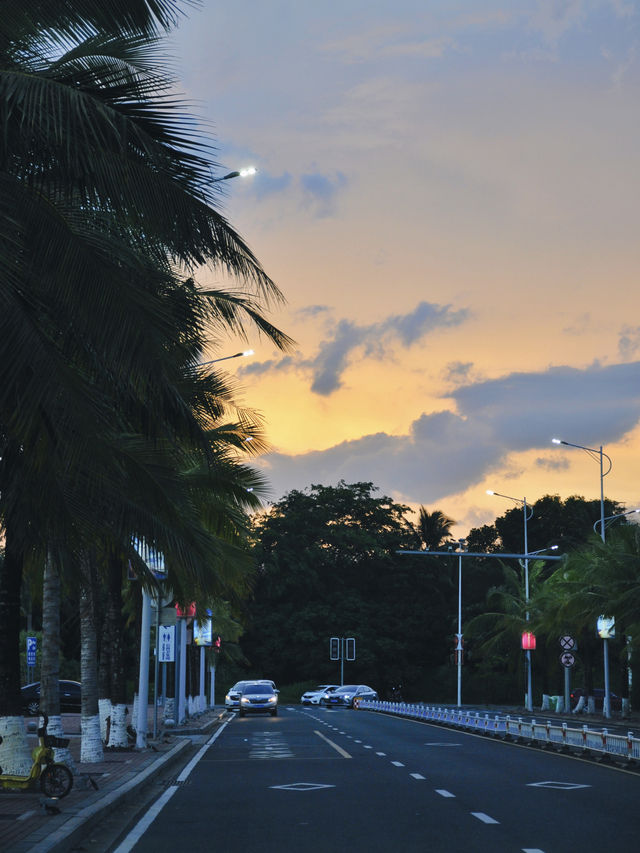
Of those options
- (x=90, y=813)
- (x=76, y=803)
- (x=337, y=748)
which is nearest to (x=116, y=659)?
(x=337, y=748)

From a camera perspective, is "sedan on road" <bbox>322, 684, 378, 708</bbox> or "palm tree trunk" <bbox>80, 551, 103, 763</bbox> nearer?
"palm tree trunk" <bbox>80, 551, 103, 763</bbox>

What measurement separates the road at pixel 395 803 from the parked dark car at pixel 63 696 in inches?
1002

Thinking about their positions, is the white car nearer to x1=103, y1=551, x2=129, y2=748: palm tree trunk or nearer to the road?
the road

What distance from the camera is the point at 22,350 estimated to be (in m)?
10.5

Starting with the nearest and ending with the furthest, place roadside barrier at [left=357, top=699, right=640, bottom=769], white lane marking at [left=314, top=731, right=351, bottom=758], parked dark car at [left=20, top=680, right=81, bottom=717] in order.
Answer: roadside barrier at [left=357, top=699, right=640, bottom=769]
white lane marking at [left=314, top=731, right=351, bottom=758]
parked dark car at [left=20, top=680, right=81, bottom=717]

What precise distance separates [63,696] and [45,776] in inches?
1682

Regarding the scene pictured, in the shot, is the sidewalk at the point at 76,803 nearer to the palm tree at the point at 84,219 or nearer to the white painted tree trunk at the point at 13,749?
the white painted tree trunk at the point at 13,749

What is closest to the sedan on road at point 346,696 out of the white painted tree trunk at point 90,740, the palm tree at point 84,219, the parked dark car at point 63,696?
the parked dark car at point 63,696

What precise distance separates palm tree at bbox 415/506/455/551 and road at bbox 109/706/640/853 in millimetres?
82936

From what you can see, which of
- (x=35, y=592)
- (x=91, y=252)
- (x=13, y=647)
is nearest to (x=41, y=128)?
(x=91, y=252)

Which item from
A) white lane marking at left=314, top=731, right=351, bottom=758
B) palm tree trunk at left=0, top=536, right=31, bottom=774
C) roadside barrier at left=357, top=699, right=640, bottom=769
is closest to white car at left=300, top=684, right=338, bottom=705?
roadside barrier at left=357, top=699, right=640, bottom=769

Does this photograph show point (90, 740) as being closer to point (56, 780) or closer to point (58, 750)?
point (58, 750)

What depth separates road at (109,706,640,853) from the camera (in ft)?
42.8

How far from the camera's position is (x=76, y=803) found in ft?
51.0
